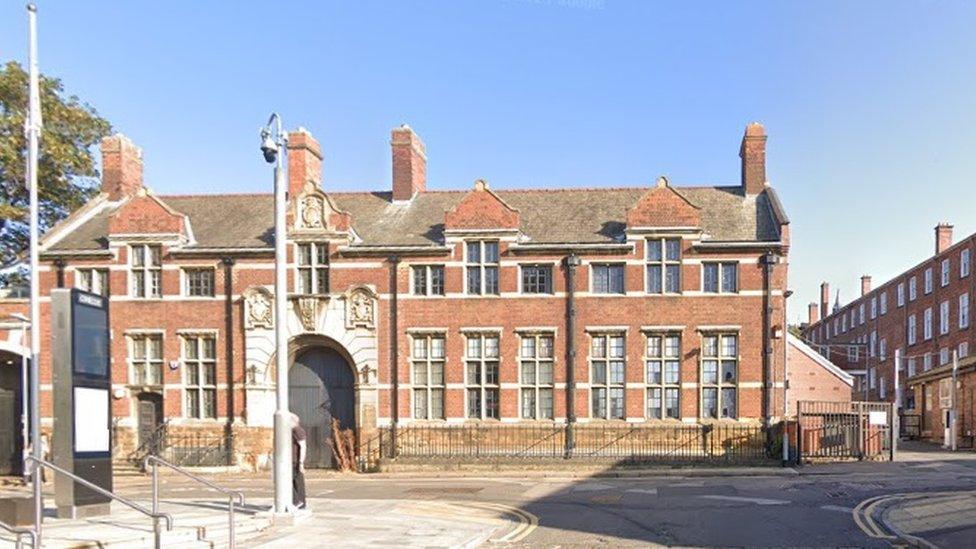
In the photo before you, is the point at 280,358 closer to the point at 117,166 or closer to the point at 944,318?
the point at 117,166

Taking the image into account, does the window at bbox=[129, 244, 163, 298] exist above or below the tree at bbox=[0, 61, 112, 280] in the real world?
below

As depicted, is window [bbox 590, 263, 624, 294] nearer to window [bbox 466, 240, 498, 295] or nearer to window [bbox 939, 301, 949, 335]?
window [bbox 466, 240, 498, 295]

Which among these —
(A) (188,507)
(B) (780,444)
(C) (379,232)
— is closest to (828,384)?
(B) (780,444)

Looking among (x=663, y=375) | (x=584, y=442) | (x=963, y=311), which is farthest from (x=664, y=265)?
(x=963, y=311)

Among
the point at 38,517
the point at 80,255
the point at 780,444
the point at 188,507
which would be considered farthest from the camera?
the point at 80,255

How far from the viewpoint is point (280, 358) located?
1584cm

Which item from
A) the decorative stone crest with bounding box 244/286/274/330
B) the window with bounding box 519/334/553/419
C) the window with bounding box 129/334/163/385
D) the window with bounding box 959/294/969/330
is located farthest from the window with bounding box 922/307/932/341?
the window with bounding box 129/334/163/385

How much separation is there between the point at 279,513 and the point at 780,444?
18.0 m

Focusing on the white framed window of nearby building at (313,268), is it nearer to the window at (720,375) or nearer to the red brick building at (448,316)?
the red brick building at (448,316)

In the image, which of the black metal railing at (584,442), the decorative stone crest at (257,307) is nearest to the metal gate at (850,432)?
the black metal railing at (584,442)

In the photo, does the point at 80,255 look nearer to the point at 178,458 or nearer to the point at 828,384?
the point at 178,458

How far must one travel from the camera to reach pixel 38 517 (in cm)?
1122

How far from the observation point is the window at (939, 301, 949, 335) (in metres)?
52.9

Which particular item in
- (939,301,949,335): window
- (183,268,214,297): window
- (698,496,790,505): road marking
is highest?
(183,268,214,297): window
